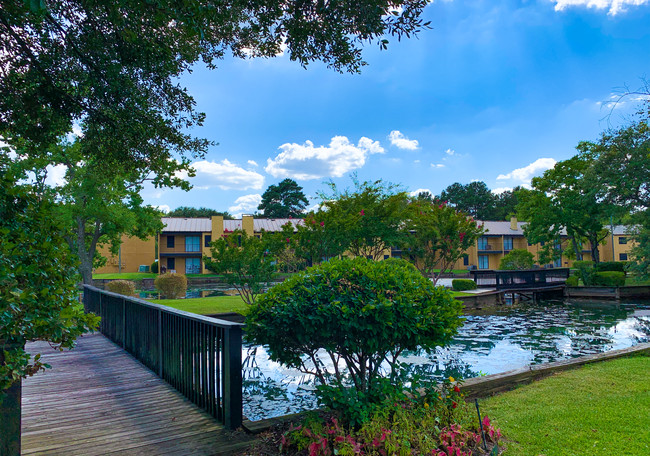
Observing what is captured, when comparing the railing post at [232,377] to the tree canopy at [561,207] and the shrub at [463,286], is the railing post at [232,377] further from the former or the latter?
the tree canopy at [561,207]

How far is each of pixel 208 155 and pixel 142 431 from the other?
16.2 ft

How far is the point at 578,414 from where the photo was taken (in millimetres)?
3977

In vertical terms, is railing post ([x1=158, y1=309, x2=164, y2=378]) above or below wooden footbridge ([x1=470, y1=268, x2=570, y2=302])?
above

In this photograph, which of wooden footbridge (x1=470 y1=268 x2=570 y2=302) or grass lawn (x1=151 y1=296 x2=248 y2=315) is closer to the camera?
grass lawn (x1=151 y1=296 x2=248 y2=315)

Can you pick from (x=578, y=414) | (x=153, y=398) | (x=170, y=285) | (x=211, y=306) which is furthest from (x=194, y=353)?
(x=170, y=285)

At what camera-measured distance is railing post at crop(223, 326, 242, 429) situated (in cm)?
361

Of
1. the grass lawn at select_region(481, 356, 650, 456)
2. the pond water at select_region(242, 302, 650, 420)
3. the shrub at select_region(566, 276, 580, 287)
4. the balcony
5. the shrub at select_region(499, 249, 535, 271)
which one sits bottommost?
the pond water at select_region(242, 302, 650, 420)

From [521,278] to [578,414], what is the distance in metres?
19.9

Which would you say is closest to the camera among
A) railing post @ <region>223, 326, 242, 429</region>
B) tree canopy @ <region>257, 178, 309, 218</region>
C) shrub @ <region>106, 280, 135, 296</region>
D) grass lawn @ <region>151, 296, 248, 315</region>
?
Result: railing post @ <region>223, 326, 242, 429</region>

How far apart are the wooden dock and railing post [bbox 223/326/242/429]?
0.13m

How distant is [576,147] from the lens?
29.3m

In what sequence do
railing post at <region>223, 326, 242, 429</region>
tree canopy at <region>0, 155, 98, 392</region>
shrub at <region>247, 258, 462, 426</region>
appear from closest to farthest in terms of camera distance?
tree canopy at <region>0, 155, 98, 392</region>
shrub at <region>247, 258, 462, 426</region>
railing post at <region>223, 326, 242, 429</region>

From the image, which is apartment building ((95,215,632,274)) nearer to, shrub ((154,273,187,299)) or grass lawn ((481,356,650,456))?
shrub ((154,273,187,299))

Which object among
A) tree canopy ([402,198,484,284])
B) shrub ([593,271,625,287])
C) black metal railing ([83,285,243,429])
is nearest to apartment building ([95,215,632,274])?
shrub ([593,271,625,287])
